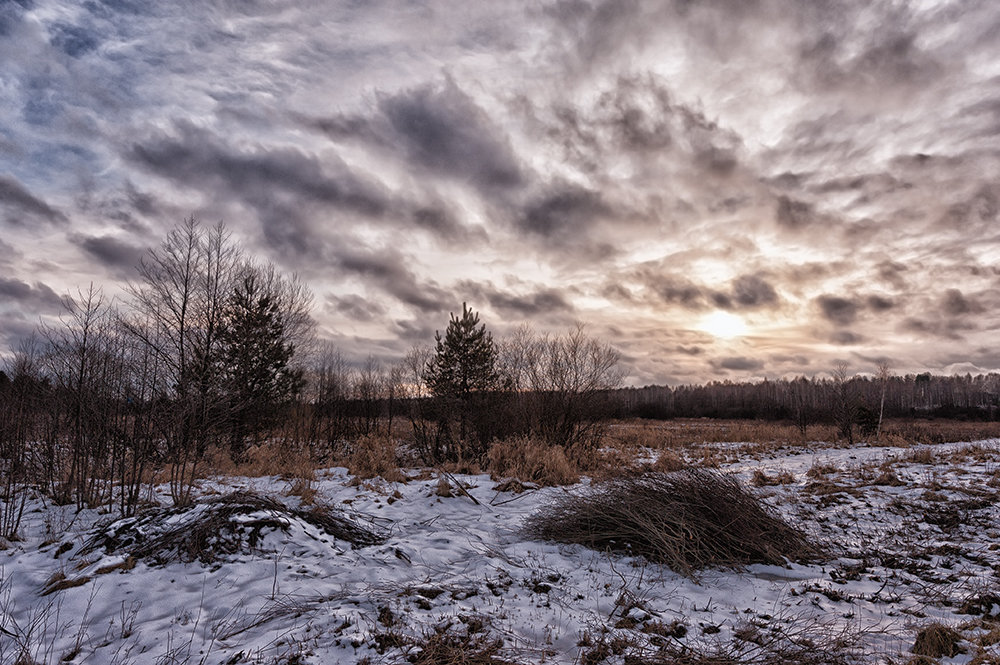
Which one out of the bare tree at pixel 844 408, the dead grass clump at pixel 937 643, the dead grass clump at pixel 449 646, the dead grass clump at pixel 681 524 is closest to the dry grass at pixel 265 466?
the dead grass clump at pixel 681 524

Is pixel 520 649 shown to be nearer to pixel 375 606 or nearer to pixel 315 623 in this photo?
pixel 375 606

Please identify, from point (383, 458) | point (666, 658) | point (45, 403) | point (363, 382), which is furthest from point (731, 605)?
point (363, 382)

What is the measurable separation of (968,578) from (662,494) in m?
3.03

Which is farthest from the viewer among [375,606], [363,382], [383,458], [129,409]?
[363,382]

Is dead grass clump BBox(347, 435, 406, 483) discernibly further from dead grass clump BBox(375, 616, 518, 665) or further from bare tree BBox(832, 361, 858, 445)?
bare tree BBox(832, 361, 858, 445)

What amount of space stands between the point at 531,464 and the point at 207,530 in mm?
6812

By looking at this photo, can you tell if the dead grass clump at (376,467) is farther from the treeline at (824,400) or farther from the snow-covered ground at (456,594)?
the treeline at (824,400)

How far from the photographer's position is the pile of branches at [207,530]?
16.8 ft

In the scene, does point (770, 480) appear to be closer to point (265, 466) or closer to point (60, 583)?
point (265, 466)

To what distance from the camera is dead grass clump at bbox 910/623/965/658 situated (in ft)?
11.0

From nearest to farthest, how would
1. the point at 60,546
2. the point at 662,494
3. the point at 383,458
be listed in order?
the point at 60,546
the point at 662,494
the point at 383,458

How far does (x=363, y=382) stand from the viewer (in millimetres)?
24656

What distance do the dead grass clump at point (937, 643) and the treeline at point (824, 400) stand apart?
26.6 metres

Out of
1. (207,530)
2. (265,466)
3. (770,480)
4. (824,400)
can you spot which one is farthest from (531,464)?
(824,400)
